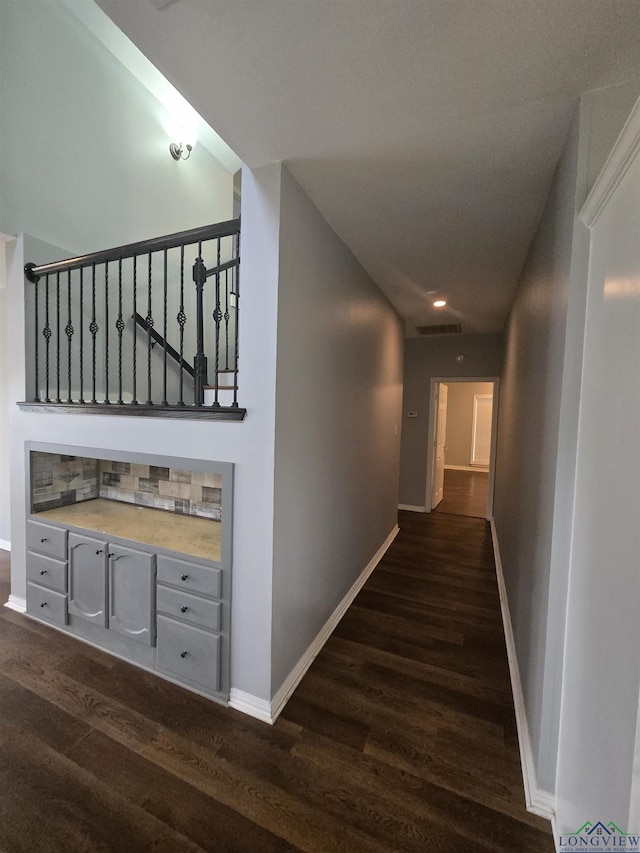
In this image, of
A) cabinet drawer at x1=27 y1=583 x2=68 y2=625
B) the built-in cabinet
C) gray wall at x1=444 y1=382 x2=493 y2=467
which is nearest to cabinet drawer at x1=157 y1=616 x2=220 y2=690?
the built-in cabinet

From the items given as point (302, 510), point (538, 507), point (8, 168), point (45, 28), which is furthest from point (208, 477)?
point (45, 28)

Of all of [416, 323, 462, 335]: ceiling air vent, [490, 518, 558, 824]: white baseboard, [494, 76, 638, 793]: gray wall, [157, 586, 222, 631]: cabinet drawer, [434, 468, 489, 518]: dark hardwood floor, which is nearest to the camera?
[494, 76, 638, 793]: gray wall

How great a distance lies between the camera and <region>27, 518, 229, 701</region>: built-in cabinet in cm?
182

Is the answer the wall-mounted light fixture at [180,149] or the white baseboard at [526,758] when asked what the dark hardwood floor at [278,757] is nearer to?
the white baseboard at [526,758]

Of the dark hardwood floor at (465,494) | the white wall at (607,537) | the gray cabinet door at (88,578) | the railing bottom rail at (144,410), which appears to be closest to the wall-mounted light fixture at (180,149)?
the railing bottom rail at (144,410)

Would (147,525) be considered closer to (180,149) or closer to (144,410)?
(144,410)

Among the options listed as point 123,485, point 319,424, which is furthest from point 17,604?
point 319,424

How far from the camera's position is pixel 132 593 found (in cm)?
205

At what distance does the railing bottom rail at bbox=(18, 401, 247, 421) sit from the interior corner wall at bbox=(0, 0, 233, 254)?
1.23m

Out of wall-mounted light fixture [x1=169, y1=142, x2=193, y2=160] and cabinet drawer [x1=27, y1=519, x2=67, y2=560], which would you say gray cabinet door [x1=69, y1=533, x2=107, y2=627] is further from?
wall-mounted light fixture [x1=169, y1=142, x2=193, y2=160]

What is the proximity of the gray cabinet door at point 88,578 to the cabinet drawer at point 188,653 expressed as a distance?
1.61ft

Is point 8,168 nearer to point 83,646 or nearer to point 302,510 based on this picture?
point 302,510

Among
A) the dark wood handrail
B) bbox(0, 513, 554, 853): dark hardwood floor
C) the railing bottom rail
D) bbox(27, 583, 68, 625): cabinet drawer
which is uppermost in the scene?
the dark wood handrail

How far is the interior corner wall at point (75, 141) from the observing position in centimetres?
240
